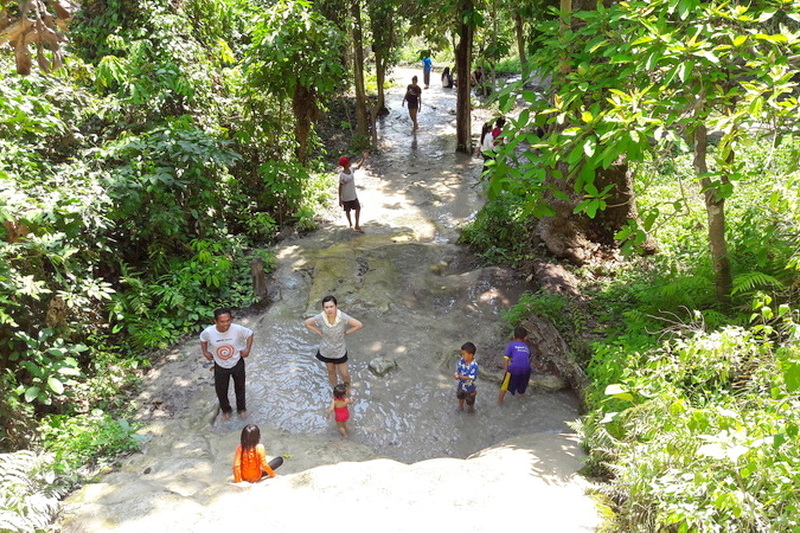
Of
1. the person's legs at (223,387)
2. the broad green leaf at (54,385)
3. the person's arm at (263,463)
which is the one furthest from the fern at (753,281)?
the broad green leaf at (54,385)

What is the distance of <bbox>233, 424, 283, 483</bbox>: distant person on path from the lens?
462cm

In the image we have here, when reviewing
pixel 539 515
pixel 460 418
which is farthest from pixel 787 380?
pixel 460 418

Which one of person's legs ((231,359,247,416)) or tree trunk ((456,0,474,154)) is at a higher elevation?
tree trunk ((456,0,474,154))

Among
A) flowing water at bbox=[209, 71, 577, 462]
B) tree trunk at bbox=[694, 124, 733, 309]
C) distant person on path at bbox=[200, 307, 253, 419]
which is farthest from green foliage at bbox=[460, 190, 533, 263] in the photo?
distant person on path at bbox=[200, 307, 253, 419]

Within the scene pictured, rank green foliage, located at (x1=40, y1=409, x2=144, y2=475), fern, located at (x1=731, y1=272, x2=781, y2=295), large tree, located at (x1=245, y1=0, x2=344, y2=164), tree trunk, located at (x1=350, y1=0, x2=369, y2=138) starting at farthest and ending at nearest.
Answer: tree trunk, located at (x1=350, y1=0, x2=369, y2=138)
large tree, located at (x1=245, y1=0, x2=344, y2=164)
green foliage, located at (x1=40, y1=409, x2=144, y2=475)
fern, located at (x1=731, y1=272, x2=781, y2=295)

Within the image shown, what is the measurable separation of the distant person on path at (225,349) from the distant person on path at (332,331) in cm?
74

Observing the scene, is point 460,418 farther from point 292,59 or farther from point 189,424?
point 292,59

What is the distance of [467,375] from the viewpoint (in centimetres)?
589

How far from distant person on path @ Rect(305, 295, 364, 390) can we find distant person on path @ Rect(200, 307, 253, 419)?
743mm

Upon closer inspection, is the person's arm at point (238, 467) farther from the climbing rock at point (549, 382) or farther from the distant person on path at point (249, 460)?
the climbing rock at point (549, 382)

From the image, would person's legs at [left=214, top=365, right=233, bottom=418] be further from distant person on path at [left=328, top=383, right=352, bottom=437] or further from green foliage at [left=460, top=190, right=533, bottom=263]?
green foliage at [left=460, top=190, right=533, bottom=263]


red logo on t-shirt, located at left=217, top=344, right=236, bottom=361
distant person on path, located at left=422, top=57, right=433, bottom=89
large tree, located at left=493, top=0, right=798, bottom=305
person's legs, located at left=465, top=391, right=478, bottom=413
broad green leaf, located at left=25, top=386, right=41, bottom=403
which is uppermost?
distant person on path, located at left=422, top=57, right=433, bottom=89

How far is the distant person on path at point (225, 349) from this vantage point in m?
5.71

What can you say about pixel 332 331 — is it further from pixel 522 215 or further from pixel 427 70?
pixel 427 70
